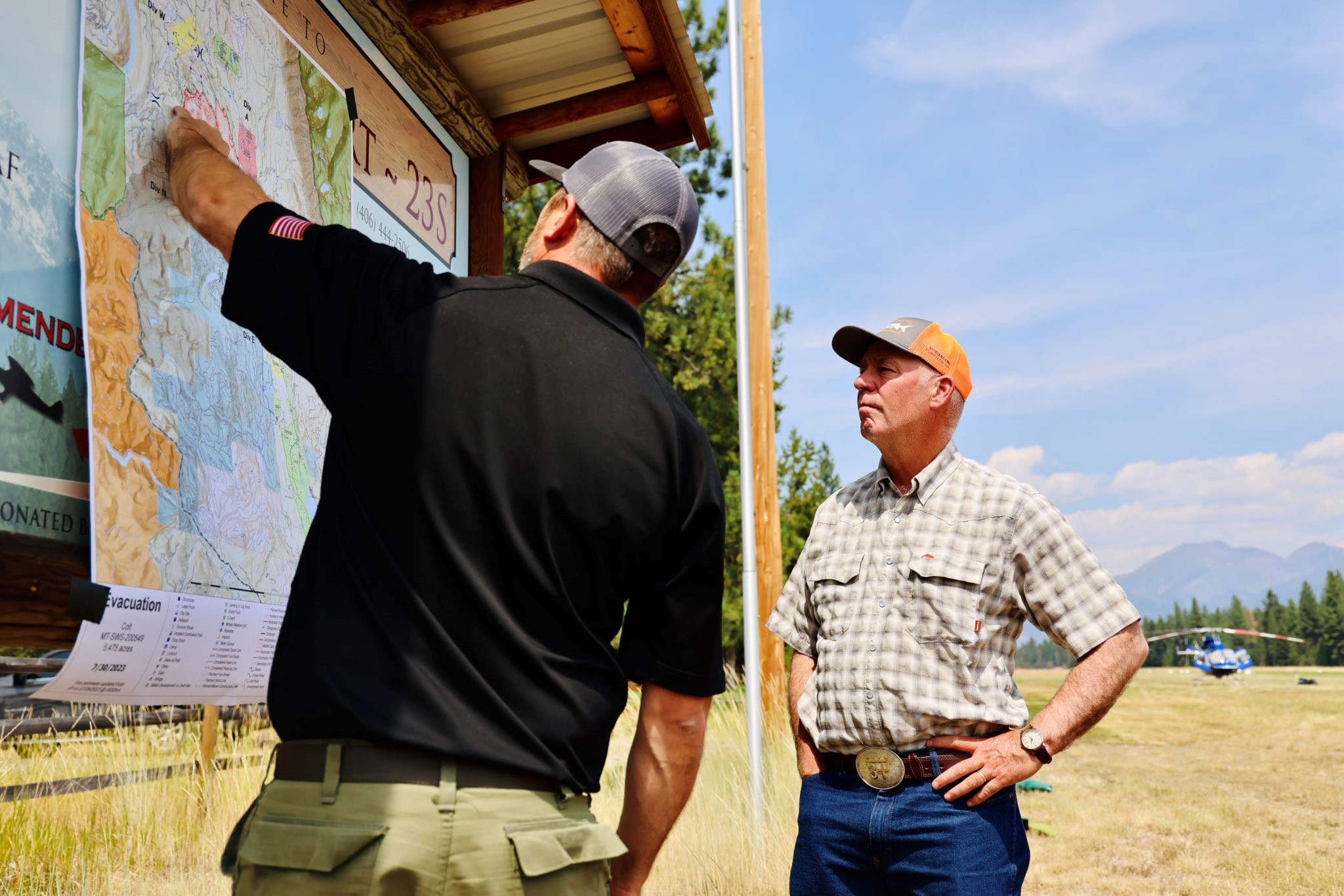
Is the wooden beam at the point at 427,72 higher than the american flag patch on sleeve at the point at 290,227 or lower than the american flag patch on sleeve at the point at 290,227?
higher

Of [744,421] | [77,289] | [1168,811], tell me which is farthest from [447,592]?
[1168,811]

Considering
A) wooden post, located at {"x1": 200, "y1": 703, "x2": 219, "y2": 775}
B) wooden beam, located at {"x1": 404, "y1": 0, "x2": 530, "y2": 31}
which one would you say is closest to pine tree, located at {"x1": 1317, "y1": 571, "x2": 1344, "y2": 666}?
wooden post, located at {"x1": 200, "y1": 703, "x2": 219, "y2": 775}

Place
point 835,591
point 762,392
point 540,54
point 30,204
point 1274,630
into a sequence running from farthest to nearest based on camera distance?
point 1274,630 < point 762,392 < point 540,54 < point 835,591 < point 30,204

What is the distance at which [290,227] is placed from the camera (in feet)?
5.69

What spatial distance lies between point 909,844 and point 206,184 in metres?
2.17

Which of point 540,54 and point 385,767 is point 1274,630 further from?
point 385,767

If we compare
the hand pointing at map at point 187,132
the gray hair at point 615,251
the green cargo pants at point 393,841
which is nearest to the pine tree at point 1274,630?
the gray hair at point 615,251

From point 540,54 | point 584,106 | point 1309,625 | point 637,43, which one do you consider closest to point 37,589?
point 540,54

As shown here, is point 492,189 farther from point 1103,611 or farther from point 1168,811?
point 1168,811

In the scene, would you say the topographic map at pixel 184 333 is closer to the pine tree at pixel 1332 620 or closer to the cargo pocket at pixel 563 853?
the cargo pocket at pixel 563 853

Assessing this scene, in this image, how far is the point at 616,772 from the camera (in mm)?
8086

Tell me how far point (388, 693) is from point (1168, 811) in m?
9.46

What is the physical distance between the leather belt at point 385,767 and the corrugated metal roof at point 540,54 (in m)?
2.83

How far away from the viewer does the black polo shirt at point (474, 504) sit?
1.48 m
